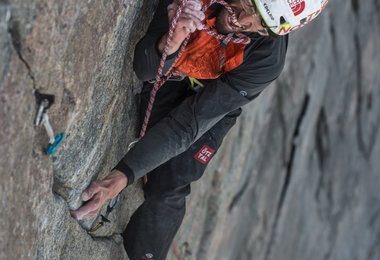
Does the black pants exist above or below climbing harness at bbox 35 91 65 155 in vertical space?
below

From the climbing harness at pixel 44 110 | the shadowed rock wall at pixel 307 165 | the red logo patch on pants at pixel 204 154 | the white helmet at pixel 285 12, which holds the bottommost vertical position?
the shadowed rock wall at pixel 307 165

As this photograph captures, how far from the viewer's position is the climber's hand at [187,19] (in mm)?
2877

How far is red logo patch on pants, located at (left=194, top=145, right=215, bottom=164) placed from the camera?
3.80 meters

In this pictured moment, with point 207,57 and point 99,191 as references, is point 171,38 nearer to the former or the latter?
point 207,57

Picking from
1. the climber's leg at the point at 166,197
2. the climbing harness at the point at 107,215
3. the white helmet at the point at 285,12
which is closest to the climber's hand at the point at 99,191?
the climbing harness at the point at 107,215

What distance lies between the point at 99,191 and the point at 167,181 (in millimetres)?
610

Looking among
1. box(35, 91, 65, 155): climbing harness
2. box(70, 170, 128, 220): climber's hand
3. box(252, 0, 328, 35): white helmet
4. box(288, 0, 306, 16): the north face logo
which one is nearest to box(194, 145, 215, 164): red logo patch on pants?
box(70, 170, 128, 220): climber's hand

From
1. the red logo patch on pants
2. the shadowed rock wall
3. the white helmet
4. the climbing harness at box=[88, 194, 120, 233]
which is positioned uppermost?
the white helmet

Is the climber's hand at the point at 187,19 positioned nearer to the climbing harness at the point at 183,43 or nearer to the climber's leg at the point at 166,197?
the climbing harness at the point at 183,43

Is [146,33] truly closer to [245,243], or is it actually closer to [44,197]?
[44,197]

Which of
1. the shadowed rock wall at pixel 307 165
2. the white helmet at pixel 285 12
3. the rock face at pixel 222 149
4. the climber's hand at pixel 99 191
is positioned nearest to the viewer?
the rock face at pixel 222 149

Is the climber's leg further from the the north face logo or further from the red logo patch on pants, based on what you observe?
the the north face logo

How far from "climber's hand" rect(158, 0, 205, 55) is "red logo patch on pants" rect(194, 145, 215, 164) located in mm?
915

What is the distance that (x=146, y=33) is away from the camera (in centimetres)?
335
